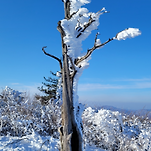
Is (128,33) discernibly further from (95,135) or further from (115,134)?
(95,135)

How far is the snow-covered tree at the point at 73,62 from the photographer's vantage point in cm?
359

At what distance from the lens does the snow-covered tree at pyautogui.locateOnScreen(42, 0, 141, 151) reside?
11.8ft

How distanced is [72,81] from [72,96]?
376 millimetres

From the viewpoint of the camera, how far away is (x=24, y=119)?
8.48 m

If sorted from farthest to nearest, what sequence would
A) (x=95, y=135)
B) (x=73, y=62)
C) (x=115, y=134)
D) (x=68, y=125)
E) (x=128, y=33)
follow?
(x=95, y=135), (x=115, y=134), (x=73, y=62), (x=68, y=125), (x=128, y=33)

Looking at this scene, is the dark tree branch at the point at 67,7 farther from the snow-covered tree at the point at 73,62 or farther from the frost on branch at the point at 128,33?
the frost on branch at the point at 128,33

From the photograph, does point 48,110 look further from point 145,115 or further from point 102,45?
point 102,45

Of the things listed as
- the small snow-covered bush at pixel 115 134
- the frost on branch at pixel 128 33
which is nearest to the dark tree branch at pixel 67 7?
the frost on branch at pixel 128 33

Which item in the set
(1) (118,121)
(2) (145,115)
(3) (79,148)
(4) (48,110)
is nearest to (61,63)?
(3) (79,148)

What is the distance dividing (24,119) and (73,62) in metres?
6.07

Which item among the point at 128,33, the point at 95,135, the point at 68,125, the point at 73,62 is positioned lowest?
the point at 95,135

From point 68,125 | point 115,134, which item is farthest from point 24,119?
point 68,125

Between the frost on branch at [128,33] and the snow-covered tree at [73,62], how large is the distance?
51mm

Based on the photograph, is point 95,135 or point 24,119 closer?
point 95,135
